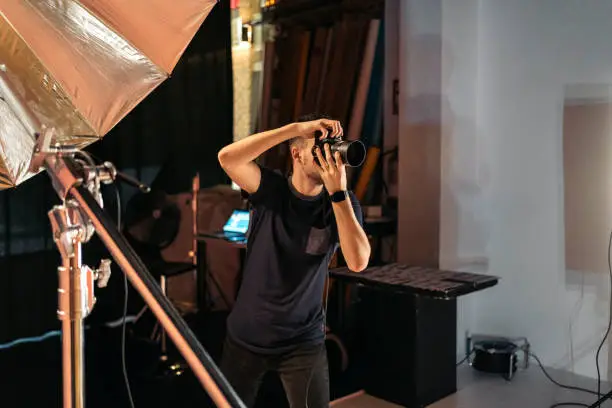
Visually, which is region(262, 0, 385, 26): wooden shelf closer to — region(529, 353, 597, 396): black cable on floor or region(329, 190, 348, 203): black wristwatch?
region(529, 353, 597, 396): black cable on floor

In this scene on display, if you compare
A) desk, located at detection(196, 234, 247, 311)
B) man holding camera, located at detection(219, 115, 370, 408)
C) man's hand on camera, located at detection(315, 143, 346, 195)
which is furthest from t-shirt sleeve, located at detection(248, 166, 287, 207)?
desk, located at detection(196, 234, 247, 311)

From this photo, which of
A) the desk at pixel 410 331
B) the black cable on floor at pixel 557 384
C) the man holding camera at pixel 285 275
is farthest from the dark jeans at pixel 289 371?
the black cable on floor at pixel 557 384

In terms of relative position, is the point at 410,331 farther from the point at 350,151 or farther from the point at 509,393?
the point at 350,151

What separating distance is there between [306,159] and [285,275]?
1.14 feet

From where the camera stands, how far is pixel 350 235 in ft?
5.43

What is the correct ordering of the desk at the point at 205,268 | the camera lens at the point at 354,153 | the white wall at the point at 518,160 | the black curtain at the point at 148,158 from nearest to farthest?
1. the camera lens at the point at 354,153
2. the white wall at the point at 518,160
3. the desk at the point at 205,268
4. the black curtain at the point at 148,158

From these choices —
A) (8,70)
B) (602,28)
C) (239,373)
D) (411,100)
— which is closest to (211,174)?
(411,100)

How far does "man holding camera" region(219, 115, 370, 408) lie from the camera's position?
173 cm

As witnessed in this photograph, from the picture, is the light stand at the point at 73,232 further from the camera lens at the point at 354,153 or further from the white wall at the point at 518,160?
the white wall at the point at 518,160

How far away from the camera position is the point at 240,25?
5.23 metres

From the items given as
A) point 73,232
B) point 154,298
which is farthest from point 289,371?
point 154,298

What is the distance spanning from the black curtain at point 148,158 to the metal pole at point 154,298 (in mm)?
3035

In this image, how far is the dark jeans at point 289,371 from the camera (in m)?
1.76

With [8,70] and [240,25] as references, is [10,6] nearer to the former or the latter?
[8,70]
